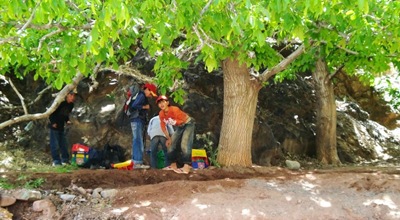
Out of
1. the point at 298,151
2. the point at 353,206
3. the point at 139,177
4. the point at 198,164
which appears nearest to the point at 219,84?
the point at 298,151

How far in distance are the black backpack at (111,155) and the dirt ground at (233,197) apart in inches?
63.2

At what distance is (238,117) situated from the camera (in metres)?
8.21

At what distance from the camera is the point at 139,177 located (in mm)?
6785

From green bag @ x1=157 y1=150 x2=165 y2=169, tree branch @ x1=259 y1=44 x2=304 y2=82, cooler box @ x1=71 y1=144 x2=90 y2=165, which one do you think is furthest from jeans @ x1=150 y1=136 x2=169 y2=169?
tree branch @ x1=259 y1=44 x2=304 y2=82

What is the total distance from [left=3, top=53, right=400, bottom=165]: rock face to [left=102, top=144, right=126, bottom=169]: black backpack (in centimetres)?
107

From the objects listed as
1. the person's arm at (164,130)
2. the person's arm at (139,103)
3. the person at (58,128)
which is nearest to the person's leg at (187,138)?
the person's arm at (164,130)

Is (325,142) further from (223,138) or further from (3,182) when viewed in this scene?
(3,182)

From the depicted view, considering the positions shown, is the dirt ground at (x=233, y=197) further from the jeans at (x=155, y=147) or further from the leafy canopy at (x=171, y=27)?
the leafy canopy at (x=171, y=27)

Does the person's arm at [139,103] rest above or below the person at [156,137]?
above

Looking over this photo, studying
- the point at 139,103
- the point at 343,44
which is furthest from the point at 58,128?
the point at 343,44

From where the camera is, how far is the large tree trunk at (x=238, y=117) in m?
8.21

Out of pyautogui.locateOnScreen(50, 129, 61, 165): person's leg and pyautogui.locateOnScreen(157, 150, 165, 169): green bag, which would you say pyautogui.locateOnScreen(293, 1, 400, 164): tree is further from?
pyautogui.locateOnScreen(50, 129, 61, 165): person's leg

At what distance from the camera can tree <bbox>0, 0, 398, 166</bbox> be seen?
13.6ft

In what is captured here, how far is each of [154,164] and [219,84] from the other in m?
3.95
